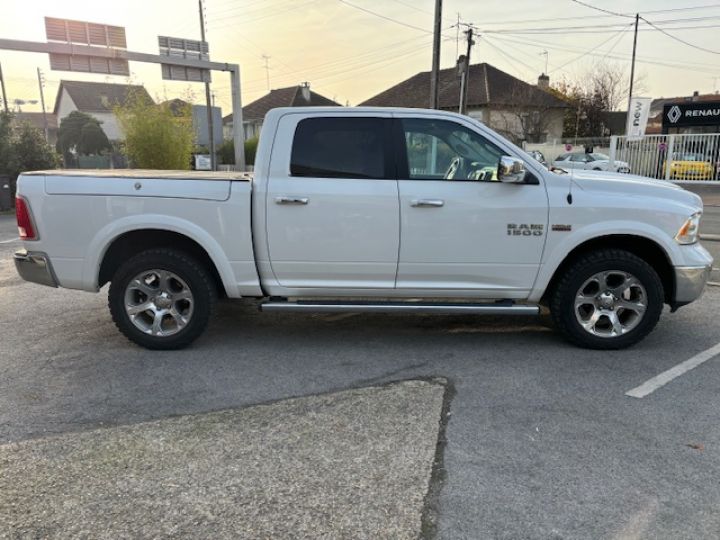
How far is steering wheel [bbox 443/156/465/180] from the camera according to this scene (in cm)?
459

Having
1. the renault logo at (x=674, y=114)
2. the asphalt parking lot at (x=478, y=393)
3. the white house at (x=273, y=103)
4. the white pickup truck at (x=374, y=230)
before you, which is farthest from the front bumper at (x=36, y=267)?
the white house at (x=273, y=103)

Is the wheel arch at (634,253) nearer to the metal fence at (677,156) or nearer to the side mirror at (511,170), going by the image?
the side mirror at (511,170)

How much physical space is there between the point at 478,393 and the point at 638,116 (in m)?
19.0

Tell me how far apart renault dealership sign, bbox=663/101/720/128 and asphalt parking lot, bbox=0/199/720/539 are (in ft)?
68.8

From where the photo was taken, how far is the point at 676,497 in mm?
2797

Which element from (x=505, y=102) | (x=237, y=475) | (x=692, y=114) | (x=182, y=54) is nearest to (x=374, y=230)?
(x=237, y=475)

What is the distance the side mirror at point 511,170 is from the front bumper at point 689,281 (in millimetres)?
1557

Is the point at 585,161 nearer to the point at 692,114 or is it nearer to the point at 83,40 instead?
the point at 692,114

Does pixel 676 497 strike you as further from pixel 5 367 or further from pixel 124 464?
pixel 5 367

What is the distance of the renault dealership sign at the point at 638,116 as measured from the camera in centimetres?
1941

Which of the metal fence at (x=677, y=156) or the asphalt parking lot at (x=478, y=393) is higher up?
the metal fence at (x=677, y=156)

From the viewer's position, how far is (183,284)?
471 cm

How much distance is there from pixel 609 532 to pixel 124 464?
98.0 inches

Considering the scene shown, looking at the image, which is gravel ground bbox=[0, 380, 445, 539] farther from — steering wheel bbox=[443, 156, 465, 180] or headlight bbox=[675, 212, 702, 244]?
headlight bbox=[675, 212, 702, 244]
